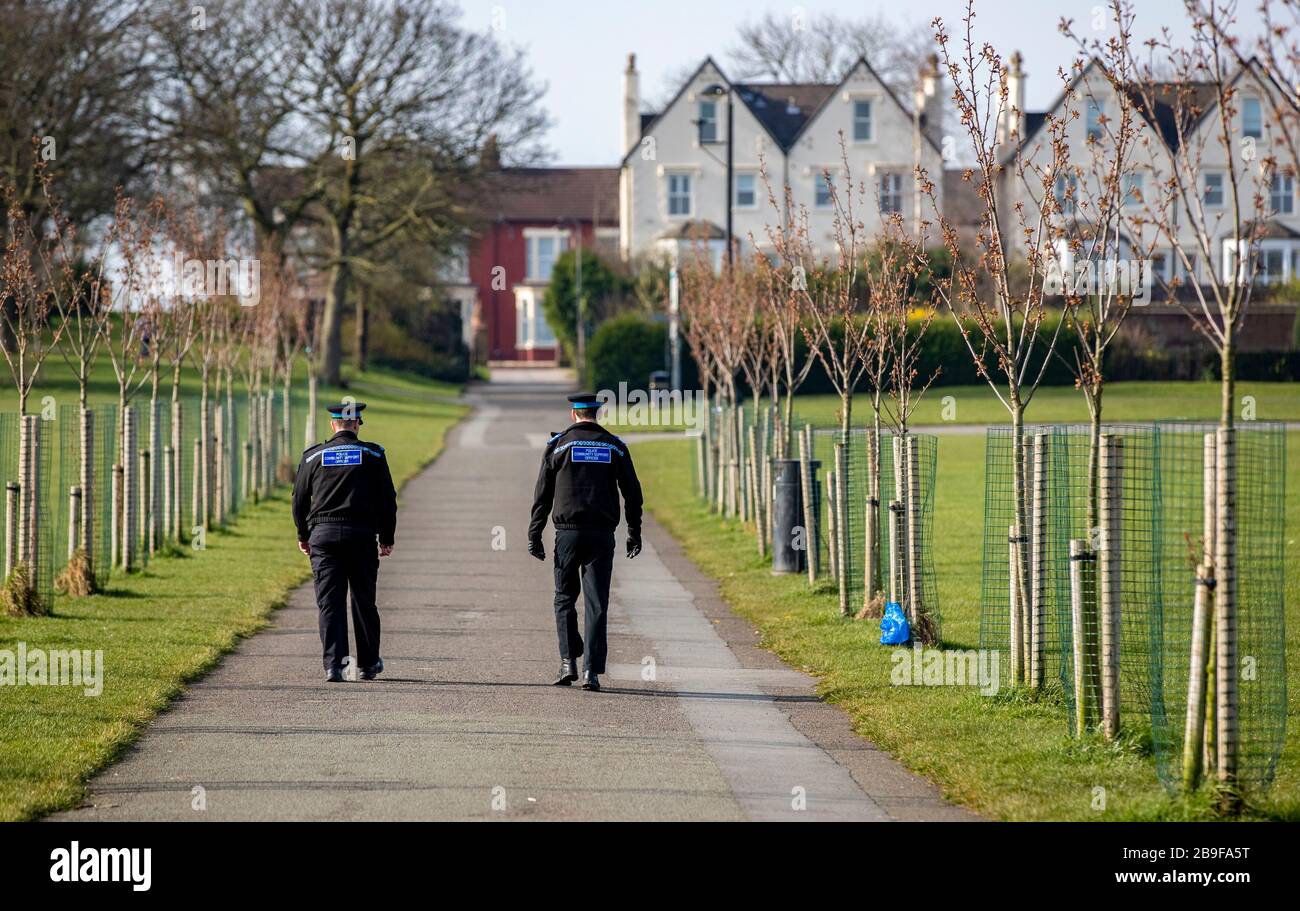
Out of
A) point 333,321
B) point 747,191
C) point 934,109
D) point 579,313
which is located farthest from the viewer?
point 934,109

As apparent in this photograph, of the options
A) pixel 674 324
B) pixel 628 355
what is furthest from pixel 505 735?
pixel 628 355

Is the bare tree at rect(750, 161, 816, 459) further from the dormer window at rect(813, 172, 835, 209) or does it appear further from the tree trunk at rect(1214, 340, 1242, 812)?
the dormer window at rect(813, 172, 835, 209)

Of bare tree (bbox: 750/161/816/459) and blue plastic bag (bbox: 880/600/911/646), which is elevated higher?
bare tree (bbox: 750/161/816/459)

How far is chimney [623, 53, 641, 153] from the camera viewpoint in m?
71.1

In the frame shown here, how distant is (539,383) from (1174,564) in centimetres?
5347

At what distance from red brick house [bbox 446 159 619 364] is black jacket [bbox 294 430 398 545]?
242ft

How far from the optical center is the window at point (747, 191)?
69.0m

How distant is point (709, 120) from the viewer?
68.4 metres

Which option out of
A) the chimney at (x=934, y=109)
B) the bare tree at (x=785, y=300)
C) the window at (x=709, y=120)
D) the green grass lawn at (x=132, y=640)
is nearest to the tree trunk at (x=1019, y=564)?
the green grass lawn at (x=132, y=640)

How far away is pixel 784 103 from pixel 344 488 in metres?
62.4

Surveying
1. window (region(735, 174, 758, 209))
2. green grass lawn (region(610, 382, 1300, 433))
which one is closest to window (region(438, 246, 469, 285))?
window (region(735, 174, 758, 209))

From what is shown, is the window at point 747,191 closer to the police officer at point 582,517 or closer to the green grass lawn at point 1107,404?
the green grass lawn at point 1107,404

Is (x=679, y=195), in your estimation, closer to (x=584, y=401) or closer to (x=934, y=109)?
(x=934, y=109)
